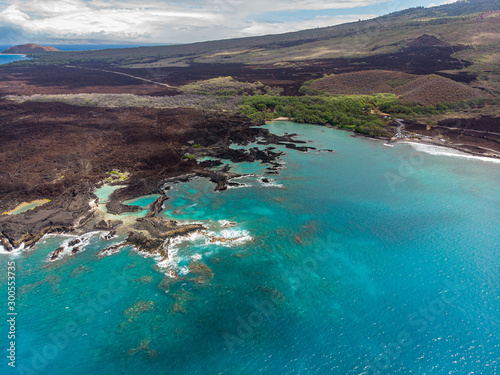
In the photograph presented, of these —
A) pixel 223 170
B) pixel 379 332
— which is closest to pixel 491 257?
pixel 379 332

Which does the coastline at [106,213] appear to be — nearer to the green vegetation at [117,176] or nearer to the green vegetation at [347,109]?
the green vegetation at [117,176]

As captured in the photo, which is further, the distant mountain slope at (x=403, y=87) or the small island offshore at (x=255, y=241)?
the distant mountain slope at (x=403, y=87)

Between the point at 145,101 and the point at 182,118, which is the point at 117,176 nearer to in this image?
the point at 182,118

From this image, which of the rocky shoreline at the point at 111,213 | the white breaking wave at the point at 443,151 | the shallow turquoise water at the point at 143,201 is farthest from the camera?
the white breaking wave at the point at 443,151

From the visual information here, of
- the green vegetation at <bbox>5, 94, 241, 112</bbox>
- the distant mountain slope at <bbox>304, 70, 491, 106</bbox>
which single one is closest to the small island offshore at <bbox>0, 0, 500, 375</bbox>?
the distant mountain slope at <bbox>304, 70, 491, 106</bbox>

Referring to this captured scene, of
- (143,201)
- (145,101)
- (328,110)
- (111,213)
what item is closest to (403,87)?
(328,110)

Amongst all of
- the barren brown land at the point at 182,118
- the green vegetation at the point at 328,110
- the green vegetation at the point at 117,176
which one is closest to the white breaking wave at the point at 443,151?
the barren brown land at the point at 182,118

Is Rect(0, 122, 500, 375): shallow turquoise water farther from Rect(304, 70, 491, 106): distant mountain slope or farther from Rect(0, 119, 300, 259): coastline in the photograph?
Rect(304, 70, 491, 106): distant mountain slope
